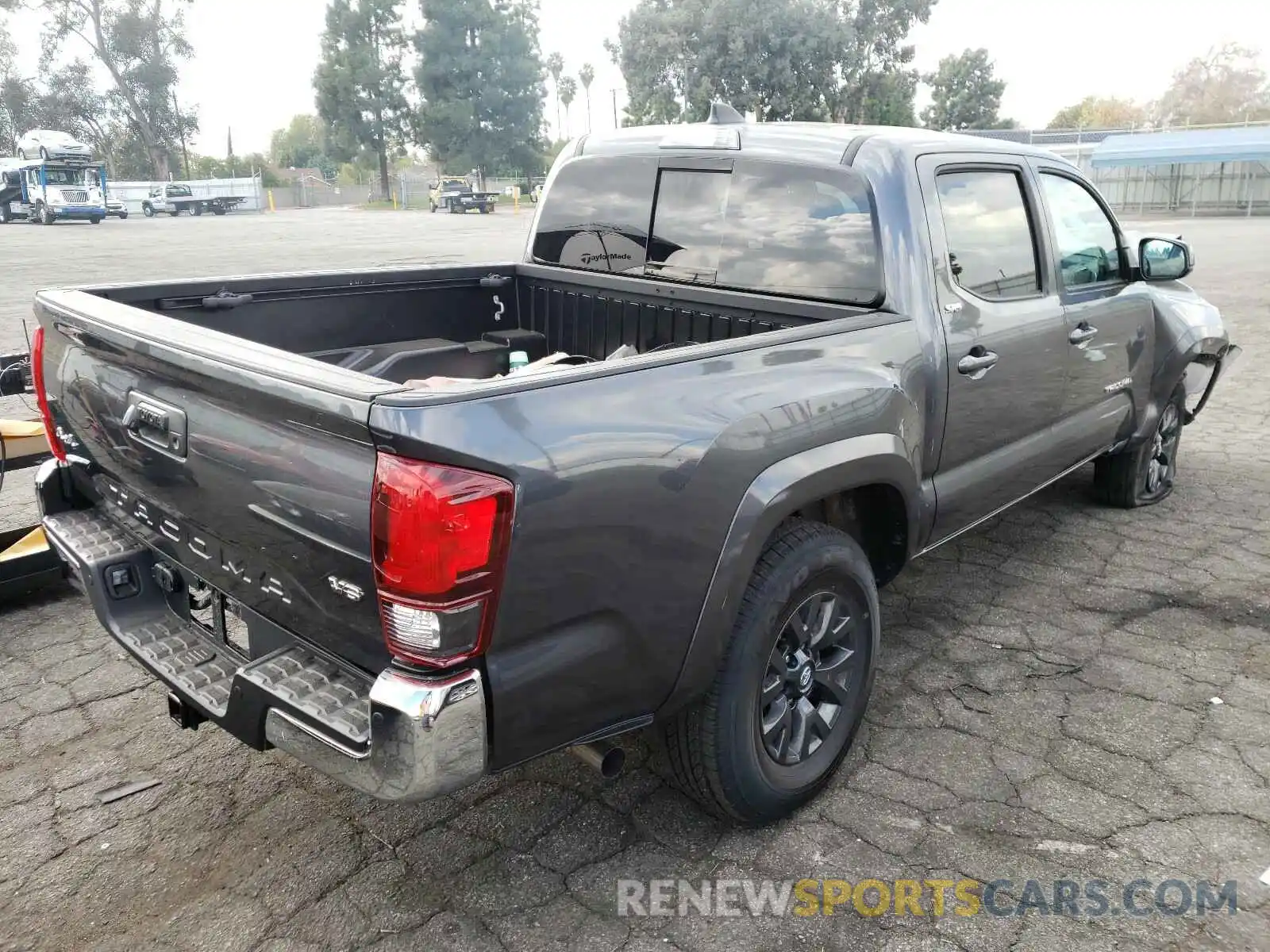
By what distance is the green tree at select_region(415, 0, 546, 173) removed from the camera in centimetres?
6419

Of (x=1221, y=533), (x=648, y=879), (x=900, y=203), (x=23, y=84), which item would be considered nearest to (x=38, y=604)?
(x=648, y=879)

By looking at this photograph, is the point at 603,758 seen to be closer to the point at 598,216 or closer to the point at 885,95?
the point at 598,216

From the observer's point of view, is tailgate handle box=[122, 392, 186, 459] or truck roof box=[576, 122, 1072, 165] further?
truck roof box=[576, 122, 1072, 165]

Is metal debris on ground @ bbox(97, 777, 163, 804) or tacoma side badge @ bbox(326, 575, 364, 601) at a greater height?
tacoma side badge @ bbox(326, 575, 364, 601)

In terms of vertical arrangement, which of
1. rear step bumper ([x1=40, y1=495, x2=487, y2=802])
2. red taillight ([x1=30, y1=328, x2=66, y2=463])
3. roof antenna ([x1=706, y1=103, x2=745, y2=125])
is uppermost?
roof antenna ([x1=706, y1=103, x2=745, y2=125])

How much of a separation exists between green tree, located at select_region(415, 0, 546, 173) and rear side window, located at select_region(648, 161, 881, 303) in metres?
65.5

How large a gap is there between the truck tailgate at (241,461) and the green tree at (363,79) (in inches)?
2745

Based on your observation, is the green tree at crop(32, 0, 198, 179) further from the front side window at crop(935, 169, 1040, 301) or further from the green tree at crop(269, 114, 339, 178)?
the front side window at crop(935, 169, 1040, 301)

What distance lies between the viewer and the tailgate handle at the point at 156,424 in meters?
2.33

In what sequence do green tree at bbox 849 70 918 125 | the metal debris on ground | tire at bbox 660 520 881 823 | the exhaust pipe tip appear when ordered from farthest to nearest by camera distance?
green tree at bbox 849 70 918 125, the metal debris on ground, tire at bbox 660 520 881 823, the exhaust pipe tip

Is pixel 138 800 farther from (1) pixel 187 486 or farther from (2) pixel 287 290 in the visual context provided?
(2) pixel 287 290

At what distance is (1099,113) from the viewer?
264 ft

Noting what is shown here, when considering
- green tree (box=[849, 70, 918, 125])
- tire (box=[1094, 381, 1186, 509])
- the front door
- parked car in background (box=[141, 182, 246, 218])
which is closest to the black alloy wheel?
the front door

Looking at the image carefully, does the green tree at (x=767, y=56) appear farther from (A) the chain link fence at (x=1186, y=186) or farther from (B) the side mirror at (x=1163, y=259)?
(B) the side mirror at (x=1163, y=259)
